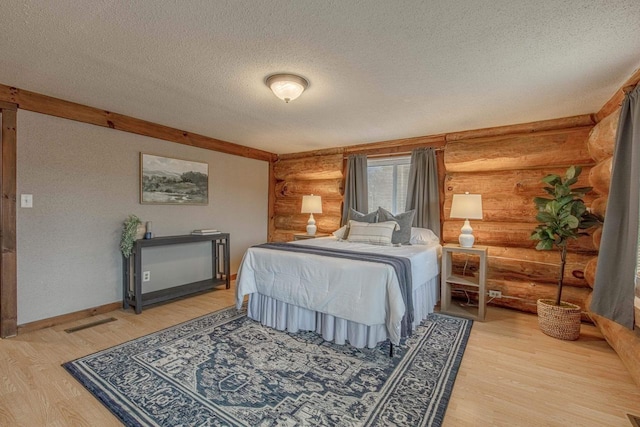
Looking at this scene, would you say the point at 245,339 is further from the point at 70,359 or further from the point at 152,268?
the point at 152,268

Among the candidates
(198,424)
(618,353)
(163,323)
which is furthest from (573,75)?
(163,323)

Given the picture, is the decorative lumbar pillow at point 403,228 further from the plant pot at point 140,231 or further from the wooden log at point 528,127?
the plant pot at point 140,231


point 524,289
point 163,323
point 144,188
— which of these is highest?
point 144,188

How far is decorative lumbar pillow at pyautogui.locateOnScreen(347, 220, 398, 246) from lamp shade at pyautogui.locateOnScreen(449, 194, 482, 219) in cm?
75

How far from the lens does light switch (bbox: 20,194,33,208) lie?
281 centimetres

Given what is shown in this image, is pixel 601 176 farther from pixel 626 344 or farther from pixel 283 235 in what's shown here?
pixel 283 235

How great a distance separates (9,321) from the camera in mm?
2709

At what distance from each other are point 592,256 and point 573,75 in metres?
2.00

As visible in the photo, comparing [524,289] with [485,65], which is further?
[524,289]

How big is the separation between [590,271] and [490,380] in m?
1.88

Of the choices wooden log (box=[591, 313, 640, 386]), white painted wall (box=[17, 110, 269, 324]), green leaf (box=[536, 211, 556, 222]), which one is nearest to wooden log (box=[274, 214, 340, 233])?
white painted wall (box=[17, 110, 269, 324])

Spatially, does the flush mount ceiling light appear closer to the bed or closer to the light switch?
the bed

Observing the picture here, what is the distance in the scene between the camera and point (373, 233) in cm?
376

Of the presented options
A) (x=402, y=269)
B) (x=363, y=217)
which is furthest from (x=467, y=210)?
(x=402, y=269)
